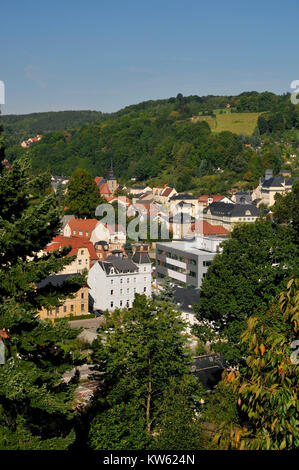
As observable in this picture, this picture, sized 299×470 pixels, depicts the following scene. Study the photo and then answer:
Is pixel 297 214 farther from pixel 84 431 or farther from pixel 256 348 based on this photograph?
pixel 256 348

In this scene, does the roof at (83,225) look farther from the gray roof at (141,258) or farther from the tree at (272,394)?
the tree at (272,394)

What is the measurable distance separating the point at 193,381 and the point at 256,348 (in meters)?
9.55

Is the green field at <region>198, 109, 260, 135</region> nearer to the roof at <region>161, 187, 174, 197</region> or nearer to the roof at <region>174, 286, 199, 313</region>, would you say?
the roof at <region>161, 187, 174, 197</region>

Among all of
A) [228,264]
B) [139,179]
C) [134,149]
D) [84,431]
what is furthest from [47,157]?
[84,431]

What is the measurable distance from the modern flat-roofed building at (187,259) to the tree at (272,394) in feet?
94.7

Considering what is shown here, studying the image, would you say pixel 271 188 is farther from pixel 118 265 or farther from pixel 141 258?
pixel 118 265

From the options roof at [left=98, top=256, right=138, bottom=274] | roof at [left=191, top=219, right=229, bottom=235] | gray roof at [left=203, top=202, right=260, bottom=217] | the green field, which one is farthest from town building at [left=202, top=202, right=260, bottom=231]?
the green field

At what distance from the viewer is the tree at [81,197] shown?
60.1 metres

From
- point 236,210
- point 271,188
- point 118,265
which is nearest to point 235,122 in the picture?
point 271,188

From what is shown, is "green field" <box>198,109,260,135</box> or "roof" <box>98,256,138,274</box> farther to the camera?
"green field" <box>198,109,260,135</box>

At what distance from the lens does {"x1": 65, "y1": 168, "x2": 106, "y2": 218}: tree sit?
60094mm

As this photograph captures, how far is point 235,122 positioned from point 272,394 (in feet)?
411

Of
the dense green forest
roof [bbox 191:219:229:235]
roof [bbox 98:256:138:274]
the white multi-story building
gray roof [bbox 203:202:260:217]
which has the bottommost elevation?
the white multi-story building

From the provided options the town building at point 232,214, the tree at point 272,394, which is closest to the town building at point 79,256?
the town building at point 232,214
